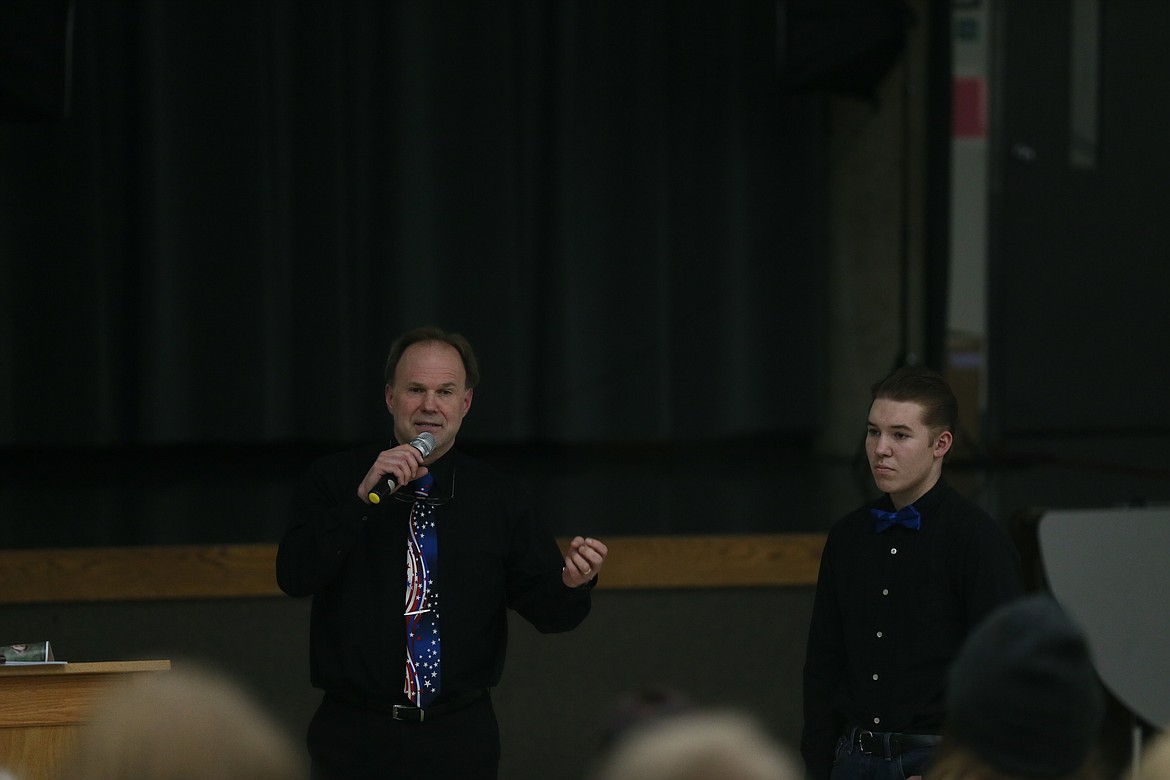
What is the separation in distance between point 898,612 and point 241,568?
210cm

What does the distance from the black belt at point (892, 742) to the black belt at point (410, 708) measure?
28.3 inches

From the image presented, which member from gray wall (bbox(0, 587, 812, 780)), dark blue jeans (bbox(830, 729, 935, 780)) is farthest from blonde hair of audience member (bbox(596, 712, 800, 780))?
gray wall (bbox(0, 587, 812, 780))

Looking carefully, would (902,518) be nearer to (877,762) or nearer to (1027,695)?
(877,762)

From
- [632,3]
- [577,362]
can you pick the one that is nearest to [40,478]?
[577,362]

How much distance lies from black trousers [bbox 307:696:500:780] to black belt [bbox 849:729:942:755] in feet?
2.27

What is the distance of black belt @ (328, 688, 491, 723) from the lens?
237 centimetres

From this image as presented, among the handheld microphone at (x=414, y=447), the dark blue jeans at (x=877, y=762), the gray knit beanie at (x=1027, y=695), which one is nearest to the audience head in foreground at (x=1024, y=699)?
the gray knit beanie at (x=1027, y=695)

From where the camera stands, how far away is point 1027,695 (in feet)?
4.11

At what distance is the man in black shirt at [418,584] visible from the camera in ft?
7.76

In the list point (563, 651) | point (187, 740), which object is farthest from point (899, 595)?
point (563, 651)

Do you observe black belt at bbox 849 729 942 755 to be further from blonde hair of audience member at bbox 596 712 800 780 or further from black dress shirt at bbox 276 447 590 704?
blonde hair of audience member at bbox 596 712 800 780

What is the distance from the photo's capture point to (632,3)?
6.17 meters

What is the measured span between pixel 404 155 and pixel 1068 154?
124 inches

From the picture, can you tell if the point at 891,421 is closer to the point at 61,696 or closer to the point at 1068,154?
the point at 61,696
